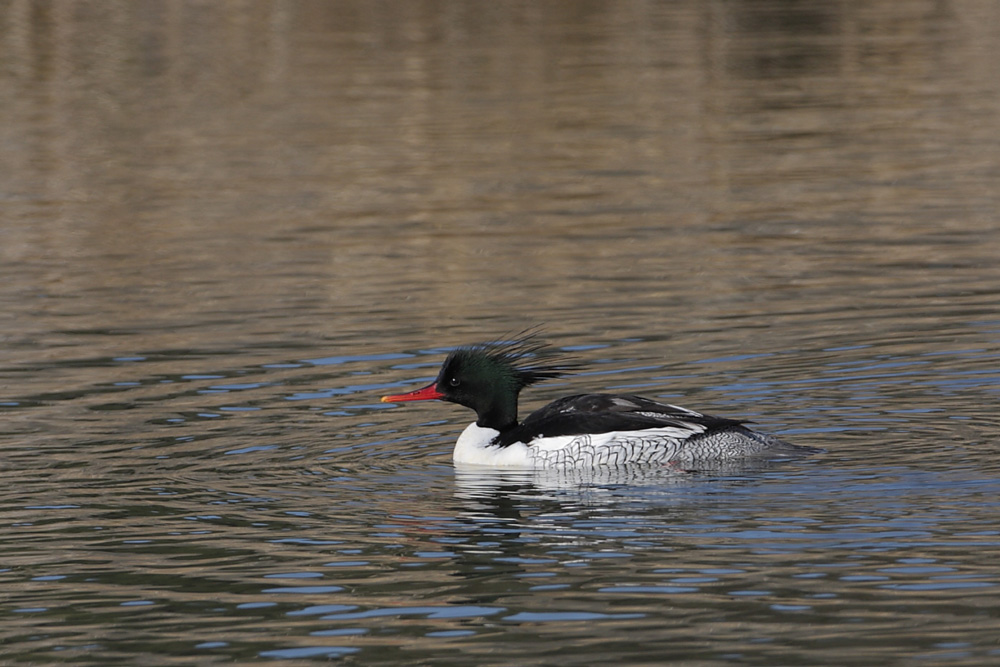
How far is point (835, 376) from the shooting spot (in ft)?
44.9

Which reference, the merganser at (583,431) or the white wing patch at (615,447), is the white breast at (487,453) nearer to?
the merganser at (583,431)

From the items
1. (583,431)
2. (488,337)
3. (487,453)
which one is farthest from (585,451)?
(488,337)

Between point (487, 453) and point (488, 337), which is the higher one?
point (488, 337)

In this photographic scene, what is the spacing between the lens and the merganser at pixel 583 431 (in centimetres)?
1174

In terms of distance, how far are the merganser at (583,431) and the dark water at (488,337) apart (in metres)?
0.22

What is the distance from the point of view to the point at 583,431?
1194 centimetres

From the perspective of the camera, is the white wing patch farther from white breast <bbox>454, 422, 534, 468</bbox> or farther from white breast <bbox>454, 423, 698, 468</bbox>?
white breast <bbox>454, 422, 534, 468</bbox>

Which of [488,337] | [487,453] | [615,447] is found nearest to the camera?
[615,447]

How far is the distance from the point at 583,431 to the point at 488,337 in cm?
426

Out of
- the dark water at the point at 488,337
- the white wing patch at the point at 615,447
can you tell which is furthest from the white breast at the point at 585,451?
the dark water at the point at 488,337

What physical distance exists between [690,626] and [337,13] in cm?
4011

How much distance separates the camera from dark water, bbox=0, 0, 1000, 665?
29.2 ft

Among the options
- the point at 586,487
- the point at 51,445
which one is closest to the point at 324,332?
the point at 51,445

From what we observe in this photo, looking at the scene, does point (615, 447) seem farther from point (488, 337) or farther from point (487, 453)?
point (488, 337)
